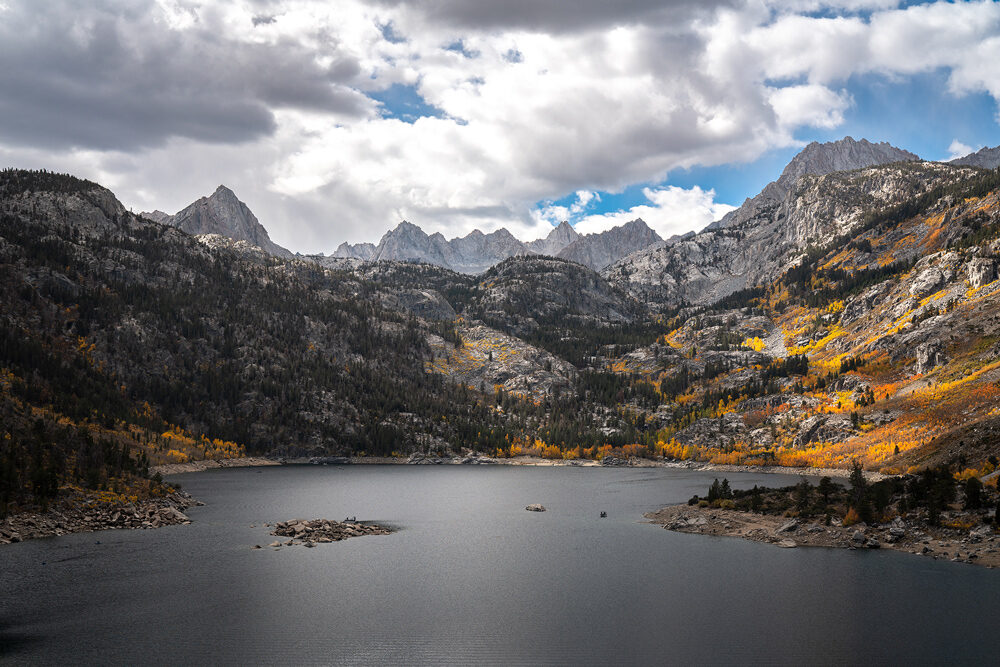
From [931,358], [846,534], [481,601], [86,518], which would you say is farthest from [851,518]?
[931,358]

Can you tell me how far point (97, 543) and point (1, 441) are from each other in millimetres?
28794

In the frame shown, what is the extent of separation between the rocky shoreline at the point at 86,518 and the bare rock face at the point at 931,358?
20812 cm

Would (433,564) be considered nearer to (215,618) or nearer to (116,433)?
(215,618)

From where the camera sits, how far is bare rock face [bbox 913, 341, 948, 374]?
622ft

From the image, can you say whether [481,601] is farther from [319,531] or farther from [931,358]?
[931,358]

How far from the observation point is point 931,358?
7633 inches

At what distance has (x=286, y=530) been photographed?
291ft

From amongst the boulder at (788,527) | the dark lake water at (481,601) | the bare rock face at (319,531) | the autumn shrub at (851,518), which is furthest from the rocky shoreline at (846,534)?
the bare rock face at (319,531)

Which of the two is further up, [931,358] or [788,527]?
[931,358]

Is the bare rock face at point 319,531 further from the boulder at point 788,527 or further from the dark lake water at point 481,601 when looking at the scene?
the boulder at point 788,527

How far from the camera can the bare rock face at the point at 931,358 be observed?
622ft

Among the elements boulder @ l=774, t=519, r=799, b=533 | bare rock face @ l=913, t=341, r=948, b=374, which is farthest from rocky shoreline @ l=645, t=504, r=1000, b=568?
bare rock face @ l=913, t=341, r=948, b=374

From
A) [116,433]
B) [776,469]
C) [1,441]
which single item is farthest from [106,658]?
[776,469]

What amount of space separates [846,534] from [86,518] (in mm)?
103188
